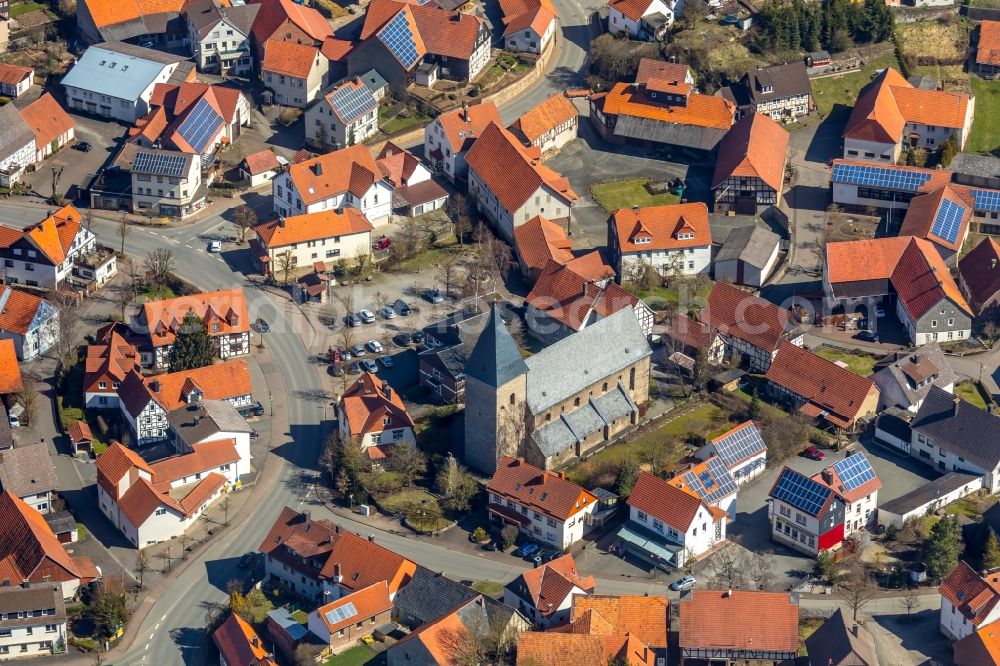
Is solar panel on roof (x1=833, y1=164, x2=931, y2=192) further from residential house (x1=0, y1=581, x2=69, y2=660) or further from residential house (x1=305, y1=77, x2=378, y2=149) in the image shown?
residential house (x1=0, y1=581, x2=69, y2=660)

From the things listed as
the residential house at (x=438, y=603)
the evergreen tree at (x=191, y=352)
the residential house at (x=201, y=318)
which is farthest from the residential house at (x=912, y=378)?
the evergreen tree at (x=191, y=352)

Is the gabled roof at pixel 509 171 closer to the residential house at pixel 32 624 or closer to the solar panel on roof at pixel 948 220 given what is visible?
the solar panel on roof at pixel 948 220

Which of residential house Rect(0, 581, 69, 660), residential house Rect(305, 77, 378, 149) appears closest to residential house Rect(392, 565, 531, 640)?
residential house Rect(0, 581, 69, 660)

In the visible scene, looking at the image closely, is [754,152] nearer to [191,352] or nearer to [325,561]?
[191,352]

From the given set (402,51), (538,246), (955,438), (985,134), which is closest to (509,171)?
(538,246)

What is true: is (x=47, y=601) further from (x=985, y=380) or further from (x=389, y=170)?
(x=985, y=380)

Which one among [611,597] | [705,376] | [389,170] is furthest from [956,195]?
[611,597]
